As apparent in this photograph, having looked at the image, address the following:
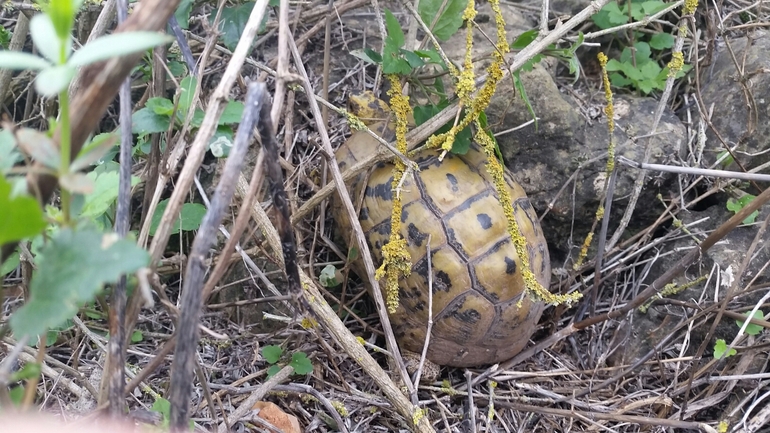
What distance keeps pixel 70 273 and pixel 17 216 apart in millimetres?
71

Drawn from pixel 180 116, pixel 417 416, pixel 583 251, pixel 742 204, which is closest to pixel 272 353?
pixel 417 416

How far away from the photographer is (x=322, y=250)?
188 centimetres

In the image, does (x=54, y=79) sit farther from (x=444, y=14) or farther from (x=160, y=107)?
(x=444, y=14)

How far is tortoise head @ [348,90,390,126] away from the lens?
1.86 m

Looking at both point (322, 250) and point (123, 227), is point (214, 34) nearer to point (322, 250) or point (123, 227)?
point (123, 227)

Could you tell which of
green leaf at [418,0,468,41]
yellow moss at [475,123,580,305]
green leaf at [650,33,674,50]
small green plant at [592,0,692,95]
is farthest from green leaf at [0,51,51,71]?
green leaf at [650,33,674,50]

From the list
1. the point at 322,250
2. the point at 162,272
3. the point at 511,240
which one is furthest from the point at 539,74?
the point at 162,272

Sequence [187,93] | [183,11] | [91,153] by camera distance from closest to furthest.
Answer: [91,153] → [187,93] → [183,11]

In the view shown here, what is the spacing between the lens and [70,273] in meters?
0.55

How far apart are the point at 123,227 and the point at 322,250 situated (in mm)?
1060

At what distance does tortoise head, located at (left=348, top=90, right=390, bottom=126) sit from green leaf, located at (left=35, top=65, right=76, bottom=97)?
4.50 feet

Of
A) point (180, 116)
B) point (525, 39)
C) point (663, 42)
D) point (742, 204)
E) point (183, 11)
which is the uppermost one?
point (183, 11)

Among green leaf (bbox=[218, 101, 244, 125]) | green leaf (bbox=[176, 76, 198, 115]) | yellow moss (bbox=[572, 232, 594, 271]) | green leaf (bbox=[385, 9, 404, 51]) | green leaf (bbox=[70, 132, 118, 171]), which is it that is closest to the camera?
green leaf (bbox=[70, 132, 118, 171])

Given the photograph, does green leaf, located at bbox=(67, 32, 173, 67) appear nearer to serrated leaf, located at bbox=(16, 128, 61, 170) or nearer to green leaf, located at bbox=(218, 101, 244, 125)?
serrated leaf, located at bbox=(16, 128, 61, 170)
